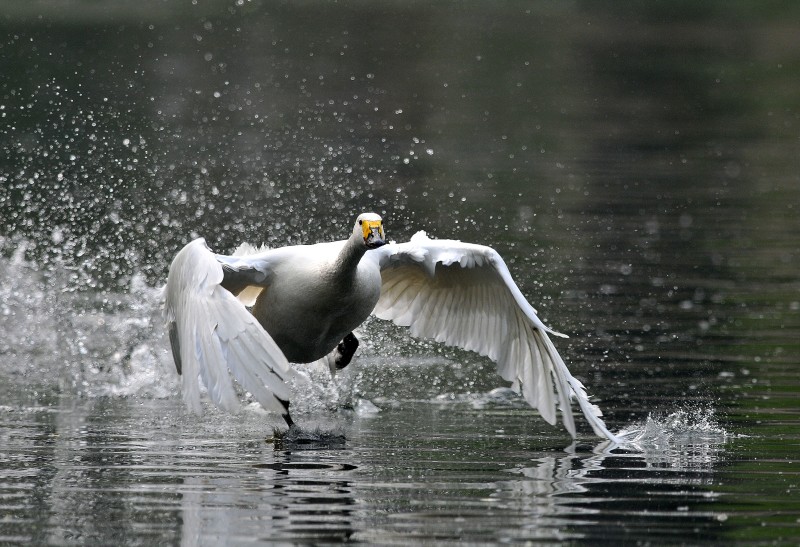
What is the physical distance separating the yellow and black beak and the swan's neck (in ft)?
0.52

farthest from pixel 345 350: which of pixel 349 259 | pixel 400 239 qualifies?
pixel 400 239

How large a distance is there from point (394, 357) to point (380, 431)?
267cm

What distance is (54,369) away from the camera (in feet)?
40.1

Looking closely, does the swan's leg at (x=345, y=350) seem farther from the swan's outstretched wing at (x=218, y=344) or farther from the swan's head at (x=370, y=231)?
the swan's outstretched wing at (x=218, y=344)

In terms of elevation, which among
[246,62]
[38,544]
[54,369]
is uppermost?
[246,62]

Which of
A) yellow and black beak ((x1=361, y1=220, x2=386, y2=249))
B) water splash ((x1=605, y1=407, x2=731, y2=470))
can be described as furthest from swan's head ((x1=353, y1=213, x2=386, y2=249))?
water splash ((x1=605, y1=407, x2=731, y2=470))

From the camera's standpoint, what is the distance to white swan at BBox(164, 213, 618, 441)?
8211 mm

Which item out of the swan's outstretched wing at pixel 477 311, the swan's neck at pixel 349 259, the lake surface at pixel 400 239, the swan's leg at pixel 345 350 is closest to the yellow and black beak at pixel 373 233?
the swan's neck at pixel 349 259

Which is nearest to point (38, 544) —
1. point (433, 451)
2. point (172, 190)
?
point (433, 451)

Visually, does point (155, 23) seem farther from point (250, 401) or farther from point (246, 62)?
point (250, 401)

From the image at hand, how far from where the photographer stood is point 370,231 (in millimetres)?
9297

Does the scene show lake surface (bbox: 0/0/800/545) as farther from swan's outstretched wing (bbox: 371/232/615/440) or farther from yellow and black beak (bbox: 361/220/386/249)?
yellow and black beak (bbox: 361/220/386/249)

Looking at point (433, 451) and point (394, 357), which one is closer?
point (433, 451)

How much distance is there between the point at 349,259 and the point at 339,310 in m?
0.50
